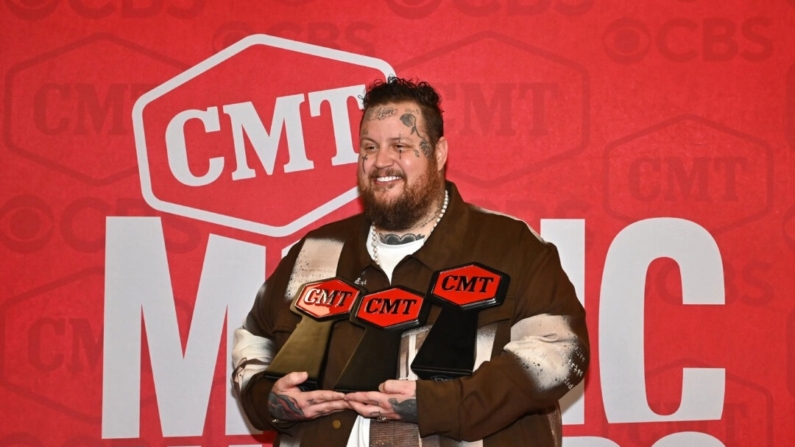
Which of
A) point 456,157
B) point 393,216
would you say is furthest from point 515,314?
point 456,157

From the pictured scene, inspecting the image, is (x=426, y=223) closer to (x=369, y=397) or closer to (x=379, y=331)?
(x=379, y=331)

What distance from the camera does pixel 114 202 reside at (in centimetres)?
283

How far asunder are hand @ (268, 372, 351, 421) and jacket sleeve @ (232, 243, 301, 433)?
62 mm

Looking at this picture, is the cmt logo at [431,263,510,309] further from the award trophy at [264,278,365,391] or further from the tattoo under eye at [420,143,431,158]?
the tattoo under eye at [420,143,431,158]

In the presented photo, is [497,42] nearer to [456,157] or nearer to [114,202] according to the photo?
[456,157]

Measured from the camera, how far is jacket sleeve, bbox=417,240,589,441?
199 cm

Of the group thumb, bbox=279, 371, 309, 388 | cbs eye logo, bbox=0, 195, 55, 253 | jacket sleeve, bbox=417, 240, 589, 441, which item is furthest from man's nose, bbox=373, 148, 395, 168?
cbs eye logo, bbox=0, 195, 55, 253

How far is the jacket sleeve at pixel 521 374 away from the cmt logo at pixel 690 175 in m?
0.84

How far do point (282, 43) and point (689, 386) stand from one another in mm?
1668

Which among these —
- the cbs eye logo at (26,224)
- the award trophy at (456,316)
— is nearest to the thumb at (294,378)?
the award trophy at (456,316)

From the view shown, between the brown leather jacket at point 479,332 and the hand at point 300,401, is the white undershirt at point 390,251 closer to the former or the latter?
the brown leather jacket at point 479,332

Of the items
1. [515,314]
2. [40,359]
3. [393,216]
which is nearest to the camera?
[515,314]

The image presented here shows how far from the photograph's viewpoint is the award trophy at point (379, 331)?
81.8 inches

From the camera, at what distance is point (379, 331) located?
216 centimetres
